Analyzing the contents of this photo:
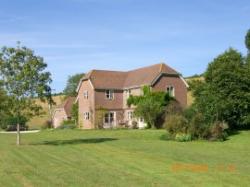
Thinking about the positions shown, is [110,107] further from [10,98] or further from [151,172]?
[151,172]

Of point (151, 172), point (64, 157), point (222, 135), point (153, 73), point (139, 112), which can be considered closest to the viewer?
point (151, 172)

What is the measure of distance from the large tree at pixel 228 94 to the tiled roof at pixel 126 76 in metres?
18.3

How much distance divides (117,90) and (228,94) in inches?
1048

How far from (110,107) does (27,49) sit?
30734 mm

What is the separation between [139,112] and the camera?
56.6 meters

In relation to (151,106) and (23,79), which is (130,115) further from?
(23,79)

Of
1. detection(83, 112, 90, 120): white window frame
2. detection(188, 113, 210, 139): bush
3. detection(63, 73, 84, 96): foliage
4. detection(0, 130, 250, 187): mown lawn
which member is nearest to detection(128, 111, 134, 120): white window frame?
detection(83, 112, 90, 120): white window frame

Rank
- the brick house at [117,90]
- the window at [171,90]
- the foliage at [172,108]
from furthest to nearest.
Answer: the brick house at [117,90] < the window at [171,90] < the foliage at [172,108]

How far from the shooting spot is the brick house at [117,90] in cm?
6188

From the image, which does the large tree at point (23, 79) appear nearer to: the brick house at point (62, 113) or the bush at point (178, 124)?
the bush at point (178, 124)

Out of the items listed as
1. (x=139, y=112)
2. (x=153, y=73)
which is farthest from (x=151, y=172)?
(x=153, y=73)

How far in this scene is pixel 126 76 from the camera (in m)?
68.9

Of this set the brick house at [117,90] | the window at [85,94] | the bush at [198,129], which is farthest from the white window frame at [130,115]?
the bush at [198,129]

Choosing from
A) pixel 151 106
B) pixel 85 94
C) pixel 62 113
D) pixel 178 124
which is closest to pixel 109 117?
pixel 85 94
